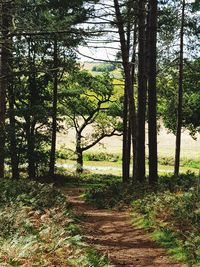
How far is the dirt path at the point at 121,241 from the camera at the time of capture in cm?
885

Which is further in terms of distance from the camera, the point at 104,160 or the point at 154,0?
the point at 104,160

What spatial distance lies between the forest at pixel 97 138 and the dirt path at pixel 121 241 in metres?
0.03

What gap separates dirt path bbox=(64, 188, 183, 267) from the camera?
29.0 feet

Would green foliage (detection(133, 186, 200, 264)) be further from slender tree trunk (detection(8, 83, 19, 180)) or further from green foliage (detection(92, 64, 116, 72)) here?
green foliage (detection(92, 64, 116, 72))

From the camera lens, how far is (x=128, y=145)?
26188 mm

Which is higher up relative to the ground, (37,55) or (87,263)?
(37,55)

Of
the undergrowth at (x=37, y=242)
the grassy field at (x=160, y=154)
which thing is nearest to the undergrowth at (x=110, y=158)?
the grassy field at (x=160, y=154)

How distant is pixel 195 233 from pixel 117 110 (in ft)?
101

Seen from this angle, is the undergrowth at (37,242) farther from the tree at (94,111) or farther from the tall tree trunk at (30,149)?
the tree at (94,111)

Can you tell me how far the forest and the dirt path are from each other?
0.03 metres

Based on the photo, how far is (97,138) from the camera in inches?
1641

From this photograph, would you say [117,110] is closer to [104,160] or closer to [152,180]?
[104,160]

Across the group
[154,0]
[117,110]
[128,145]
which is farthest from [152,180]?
[117,110]

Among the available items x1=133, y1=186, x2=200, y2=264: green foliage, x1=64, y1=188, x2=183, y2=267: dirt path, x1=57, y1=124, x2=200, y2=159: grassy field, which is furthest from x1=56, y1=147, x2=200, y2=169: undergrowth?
x1=133, y1=186, x2=200, y2=264: green foliage
